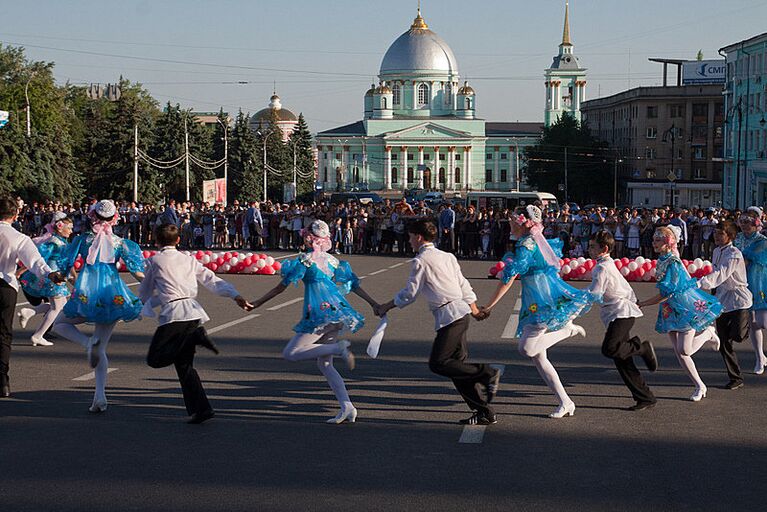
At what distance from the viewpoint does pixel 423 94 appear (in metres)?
174

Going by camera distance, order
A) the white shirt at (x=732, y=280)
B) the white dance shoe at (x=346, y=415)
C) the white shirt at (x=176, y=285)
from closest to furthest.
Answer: the white shirt at (x=176, y=285), the white dance shoe at (x=346, y=415), the white shirt at (x=732, y=280)

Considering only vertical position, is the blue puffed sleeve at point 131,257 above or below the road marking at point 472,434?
above

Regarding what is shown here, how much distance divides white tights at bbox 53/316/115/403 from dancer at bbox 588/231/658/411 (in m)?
4.18

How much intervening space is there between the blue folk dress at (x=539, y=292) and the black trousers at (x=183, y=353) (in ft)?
8.57

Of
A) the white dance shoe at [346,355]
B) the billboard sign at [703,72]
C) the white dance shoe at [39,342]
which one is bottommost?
the white dance shoe at [39,342]

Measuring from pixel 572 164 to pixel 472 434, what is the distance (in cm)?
10874

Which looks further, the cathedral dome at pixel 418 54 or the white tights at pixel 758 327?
the cathedral dome at pixel 418 54

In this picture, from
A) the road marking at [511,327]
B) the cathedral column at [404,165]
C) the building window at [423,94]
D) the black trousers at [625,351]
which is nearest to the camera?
the black trousers at [625,351]

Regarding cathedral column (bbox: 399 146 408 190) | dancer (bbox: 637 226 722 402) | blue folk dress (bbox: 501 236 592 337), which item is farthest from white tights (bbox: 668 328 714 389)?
cathedral column (bbox: 399 146 408 190)

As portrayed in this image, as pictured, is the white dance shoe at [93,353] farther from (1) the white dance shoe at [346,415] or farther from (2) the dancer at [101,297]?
(1) the white dance shoe at [346,415]

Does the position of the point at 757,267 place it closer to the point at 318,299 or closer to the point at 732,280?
the point at 732,280

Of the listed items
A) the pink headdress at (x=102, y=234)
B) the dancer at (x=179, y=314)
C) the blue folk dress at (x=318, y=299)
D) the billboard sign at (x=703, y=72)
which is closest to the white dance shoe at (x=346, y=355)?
the blue folk dress at (x=318, y=299)

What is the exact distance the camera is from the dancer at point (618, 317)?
1030 centimetres

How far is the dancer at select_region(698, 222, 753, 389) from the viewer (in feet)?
39.6
